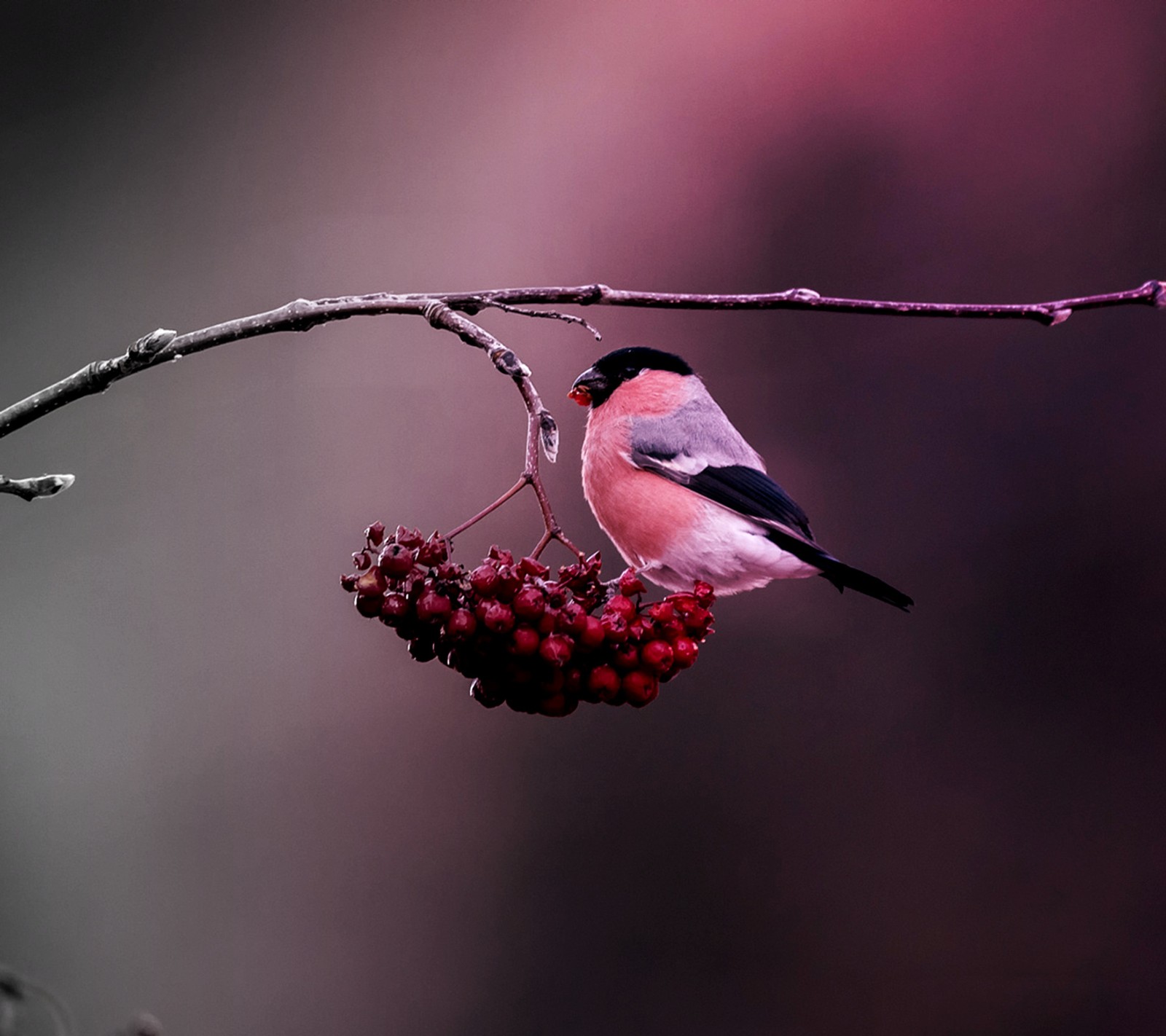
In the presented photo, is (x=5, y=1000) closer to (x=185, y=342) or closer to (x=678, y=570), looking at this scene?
(x=185, y=342)

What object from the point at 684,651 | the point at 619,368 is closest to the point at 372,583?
the point at 684,651

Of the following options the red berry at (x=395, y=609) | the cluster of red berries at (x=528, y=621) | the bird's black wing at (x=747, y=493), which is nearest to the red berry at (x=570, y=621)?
the cluster of red berries at (x=528, y=621)

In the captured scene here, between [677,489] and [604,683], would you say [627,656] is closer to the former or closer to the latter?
[604,683]

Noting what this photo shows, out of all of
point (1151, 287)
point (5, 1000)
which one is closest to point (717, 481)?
point (1151, 287)

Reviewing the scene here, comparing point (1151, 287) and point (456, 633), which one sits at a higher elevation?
point (1151, 287)

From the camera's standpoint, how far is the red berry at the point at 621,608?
0.67 meters

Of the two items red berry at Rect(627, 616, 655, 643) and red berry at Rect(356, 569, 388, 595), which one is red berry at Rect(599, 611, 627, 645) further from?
red berry at Rect(356, 569, 388, 595)

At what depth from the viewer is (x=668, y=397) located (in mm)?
895

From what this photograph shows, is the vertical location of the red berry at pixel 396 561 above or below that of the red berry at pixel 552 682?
above

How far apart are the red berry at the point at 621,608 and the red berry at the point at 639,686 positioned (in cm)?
4

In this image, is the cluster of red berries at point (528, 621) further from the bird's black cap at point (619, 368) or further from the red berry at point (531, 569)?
the bird's black cap at point (619, 368)

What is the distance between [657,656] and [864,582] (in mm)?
164

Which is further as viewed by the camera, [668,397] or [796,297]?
[668,397]

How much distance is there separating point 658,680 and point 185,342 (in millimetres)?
408
